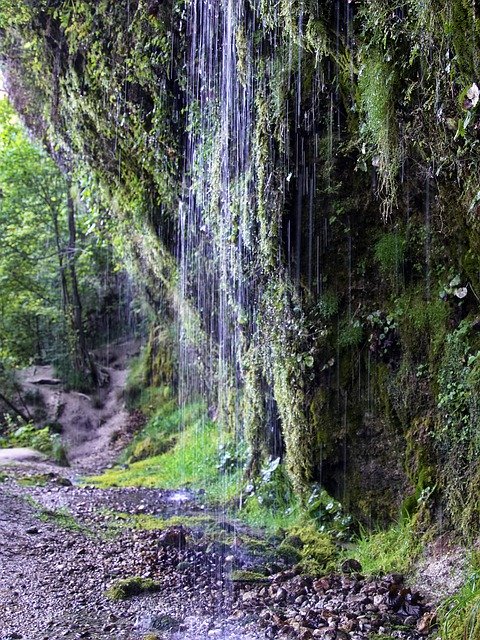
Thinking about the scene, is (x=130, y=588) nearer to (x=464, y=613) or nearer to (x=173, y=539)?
(x=173, y=539)

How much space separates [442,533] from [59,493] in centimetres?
595

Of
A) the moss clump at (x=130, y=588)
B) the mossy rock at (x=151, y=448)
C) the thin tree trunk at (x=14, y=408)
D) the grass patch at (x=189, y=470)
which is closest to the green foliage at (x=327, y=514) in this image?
the moss clump at (x=130, y=588)

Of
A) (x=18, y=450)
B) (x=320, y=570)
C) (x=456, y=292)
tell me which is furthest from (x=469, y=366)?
(x=18, y=450)

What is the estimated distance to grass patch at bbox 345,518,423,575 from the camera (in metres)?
5.02

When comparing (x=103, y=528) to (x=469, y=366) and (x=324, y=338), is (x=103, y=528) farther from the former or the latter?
(x=469, y=366)

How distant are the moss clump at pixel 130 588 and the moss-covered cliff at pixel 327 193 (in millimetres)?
2072

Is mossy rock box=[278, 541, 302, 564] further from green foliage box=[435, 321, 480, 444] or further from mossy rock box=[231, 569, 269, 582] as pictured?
green foliage box=[435, 321, 480, 444]

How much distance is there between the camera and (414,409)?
5.40 meters

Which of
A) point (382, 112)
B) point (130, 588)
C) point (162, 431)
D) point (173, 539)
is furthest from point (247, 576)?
point (162, 431)

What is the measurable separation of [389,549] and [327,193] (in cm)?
332

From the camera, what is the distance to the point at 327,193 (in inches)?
242

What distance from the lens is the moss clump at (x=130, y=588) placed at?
193 inches

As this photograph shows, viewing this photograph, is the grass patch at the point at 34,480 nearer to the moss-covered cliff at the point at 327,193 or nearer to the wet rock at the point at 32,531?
the wet rock at the point at 32,531

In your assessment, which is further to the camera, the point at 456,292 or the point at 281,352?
the point at 281,352
